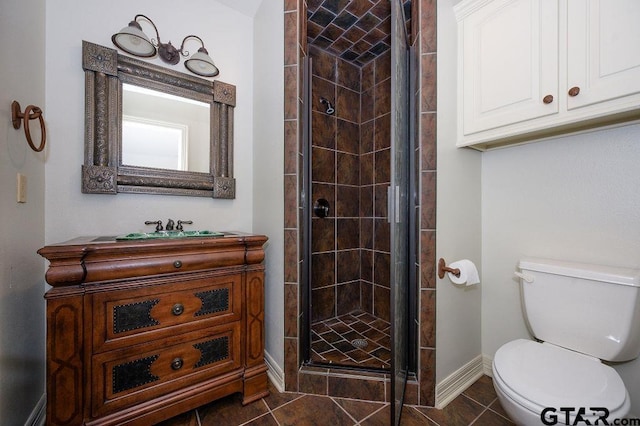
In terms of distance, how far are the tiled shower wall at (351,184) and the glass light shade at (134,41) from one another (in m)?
1.26

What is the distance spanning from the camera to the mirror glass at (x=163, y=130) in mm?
1562

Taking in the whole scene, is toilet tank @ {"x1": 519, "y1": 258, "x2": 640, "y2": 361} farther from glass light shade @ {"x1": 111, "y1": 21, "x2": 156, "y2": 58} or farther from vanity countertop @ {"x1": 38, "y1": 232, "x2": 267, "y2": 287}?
glass light shade @ {"x1": 111, "y1": 21, "x2": 156, "y2": 58}

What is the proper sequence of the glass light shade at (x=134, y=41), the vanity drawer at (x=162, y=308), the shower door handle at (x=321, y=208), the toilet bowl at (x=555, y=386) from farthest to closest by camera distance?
the shower door handle at (x=321, y=208) → the glass light shade at (x=134, y=41) → the vanity drawer at (x=162, y=308) → the toilet bowl at (x=555, y=386)

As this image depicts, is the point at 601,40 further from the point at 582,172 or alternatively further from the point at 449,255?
the point at 449,255

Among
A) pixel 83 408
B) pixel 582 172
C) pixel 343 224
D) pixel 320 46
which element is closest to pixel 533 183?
pixel 582 172

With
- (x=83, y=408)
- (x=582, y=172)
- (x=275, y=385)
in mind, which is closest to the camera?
(x=83, y=408)

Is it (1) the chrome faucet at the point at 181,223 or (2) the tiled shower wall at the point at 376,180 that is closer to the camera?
(1) the chrome faucet at the point at 181,223

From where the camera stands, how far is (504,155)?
5.46 ft

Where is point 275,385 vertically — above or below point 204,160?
below

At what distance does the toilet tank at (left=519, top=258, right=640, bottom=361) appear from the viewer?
114cm

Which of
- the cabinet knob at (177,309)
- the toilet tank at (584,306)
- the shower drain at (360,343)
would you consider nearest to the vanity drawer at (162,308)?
the cabinet knob at (177,309)

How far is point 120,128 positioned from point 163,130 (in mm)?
224

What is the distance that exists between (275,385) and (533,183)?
6.59 feet

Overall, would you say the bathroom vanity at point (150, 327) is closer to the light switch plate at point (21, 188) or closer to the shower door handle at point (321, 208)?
the light switch plate at point (21, 188)
